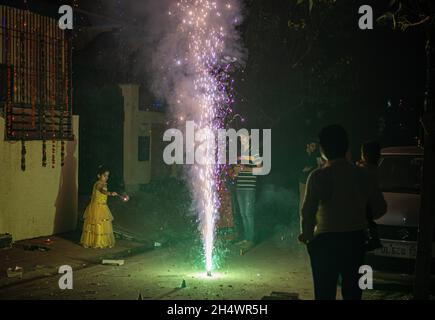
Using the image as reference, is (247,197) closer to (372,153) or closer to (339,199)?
(372,153)

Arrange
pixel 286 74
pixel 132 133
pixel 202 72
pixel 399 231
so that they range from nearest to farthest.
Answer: pixel 399 231, pixel 132 133, pixel 286 74, pixel 202 72

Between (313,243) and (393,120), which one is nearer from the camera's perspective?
(313,243)

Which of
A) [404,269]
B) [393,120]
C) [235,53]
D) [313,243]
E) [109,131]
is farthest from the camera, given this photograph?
[393,120]

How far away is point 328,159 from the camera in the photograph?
5559mm

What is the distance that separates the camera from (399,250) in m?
8.18

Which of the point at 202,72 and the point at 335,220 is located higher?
the point at 202,72

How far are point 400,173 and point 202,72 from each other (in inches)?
536

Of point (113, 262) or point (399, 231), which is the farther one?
point (113, 262)

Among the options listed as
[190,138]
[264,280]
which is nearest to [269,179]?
[190,138]

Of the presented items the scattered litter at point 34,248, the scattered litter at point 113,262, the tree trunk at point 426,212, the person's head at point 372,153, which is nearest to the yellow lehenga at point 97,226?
the scattered litter at point 34,248

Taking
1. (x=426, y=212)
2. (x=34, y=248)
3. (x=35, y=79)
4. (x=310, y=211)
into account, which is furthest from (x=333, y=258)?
(x=35, y=79)

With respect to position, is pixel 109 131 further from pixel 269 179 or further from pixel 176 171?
pixel 269 179

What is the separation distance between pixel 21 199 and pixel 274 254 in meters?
5.21

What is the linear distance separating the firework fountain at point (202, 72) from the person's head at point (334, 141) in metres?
6.99
